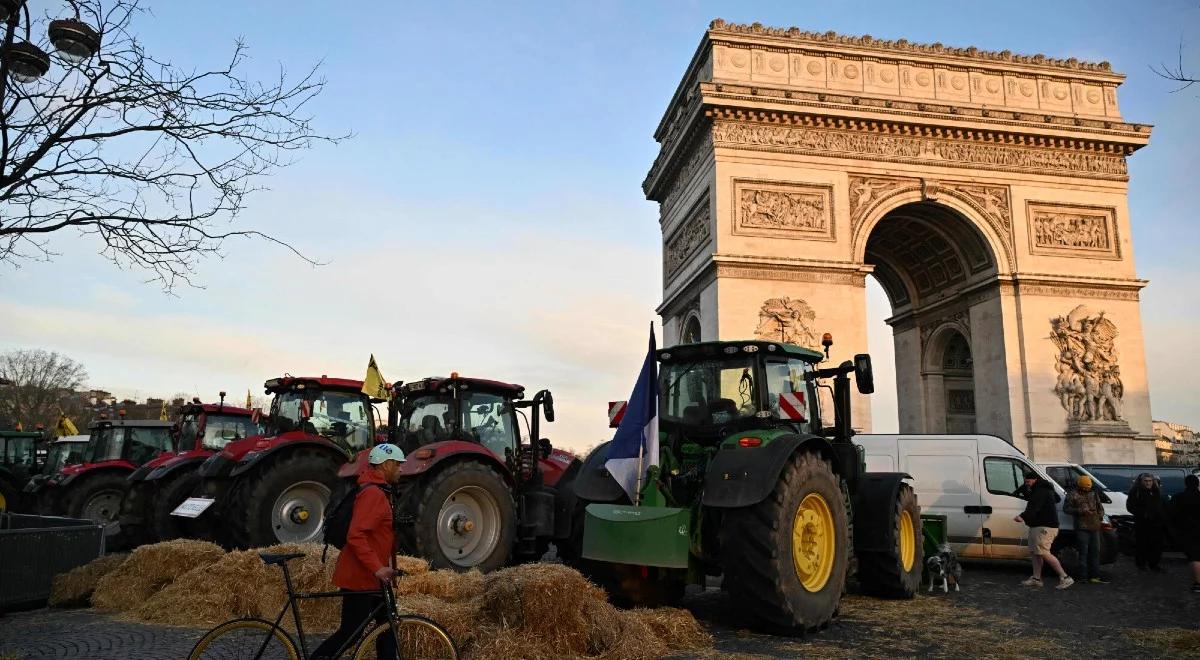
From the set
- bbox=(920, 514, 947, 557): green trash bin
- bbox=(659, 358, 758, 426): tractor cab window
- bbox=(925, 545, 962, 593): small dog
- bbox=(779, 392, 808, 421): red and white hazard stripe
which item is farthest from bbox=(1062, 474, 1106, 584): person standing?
bbox=(659, 358, 758, 426): tractor cab window

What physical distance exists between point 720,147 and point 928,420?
11.5 meters

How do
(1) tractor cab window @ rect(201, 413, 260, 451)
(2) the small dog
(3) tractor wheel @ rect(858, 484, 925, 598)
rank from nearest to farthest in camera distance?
(3) tractor wheel @ rect(858, 484, 925, 598)
(2) the small dog
(1) tractor cab window @ rect(201, 413, 260, 451)

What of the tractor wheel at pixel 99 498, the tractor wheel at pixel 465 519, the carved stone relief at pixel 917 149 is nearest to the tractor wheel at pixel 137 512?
the tractor wheel at pixel 99 498

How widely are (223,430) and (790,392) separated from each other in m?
8.74

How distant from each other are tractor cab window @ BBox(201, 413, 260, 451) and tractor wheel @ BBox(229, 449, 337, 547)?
12.3 feet

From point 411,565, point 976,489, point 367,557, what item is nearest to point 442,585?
point 411,565

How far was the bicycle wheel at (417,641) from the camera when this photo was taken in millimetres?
3926

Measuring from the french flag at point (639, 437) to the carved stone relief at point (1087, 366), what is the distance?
19070mm

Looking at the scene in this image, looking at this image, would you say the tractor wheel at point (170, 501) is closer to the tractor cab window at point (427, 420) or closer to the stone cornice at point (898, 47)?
the tractor cab window at point (427, 420)

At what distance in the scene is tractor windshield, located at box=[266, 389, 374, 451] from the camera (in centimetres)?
975

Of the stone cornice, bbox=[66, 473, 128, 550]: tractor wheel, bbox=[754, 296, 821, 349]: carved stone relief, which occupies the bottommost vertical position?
bbox=[66, 473, 128, 550]: tractor wheel

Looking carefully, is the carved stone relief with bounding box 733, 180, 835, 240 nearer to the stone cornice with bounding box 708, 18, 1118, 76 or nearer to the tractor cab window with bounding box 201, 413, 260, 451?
the stone cornice with bounding box 708, 18, 1118, 76

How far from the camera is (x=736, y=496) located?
568cm

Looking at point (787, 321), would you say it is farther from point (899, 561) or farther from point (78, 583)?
point (78, 583)
